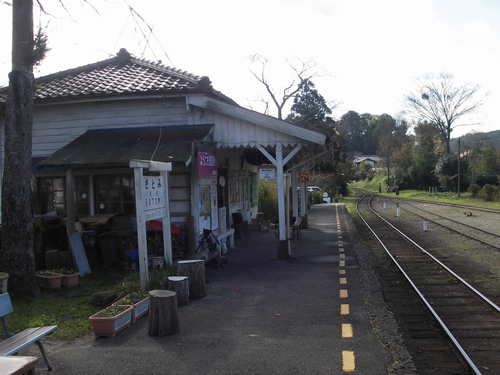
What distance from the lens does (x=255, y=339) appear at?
580 centimetres

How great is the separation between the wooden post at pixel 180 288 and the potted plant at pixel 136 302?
434 mm

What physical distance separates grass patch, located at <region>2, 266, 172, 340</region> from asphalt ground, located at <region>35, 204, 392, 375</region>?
679 mm

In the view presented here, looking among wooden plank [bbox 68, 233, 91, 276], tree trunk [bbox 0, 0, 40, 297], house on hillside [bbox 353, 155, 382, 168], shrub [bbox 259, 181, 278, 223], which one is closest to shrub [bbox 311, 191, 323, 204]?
shrub [bbox 259, 181, 278, 223]

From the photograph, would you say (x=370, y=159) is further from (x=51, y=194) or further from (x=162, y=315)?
(x=162, y=315)

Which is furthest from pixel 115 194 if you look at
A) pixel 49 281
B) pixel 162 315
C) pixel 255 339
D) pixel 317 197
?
pixel 317 197

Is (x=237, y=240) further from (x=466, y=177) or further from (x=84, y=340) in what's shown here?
(x=466, y=177)

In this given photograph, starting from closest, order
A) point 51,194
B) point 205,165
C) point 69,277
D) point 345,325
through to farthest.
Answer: point 345,325 < point 69,277 < point 205,165 < point 51,194

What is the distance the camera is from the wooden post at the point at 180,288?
24.7ft

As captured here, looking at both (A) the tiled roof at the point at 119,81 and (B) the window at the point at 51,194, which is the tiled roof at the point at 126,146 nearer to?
(A) the tiled roof at the point at 119,81

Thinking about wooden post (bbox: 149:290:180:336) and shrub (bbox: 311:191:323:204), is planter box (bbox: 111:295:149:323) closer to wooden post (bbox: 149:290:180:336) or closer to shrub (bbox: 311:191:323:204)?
wooden post (bbox: 149:290:180:336)

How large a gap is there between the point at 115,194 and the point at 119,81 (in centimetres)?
307

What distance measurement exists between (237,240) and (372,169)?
274 ft

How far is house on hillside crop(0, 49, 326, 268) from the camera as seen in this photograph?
10938 millimetres

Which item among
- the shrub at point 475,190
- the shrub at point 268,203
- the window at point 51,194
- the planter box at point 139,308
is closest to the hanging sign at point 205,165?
the window at point 51,194
